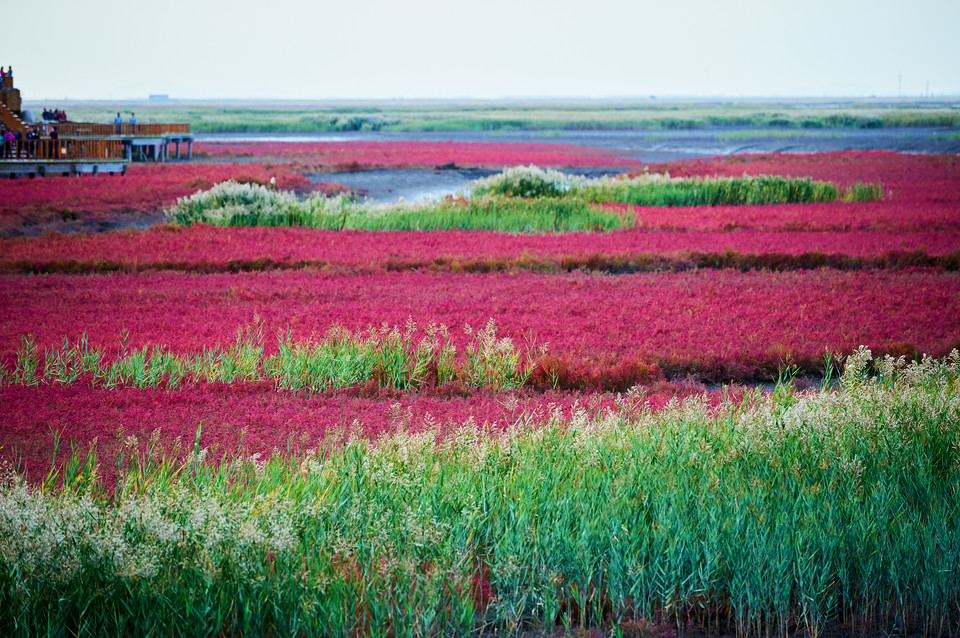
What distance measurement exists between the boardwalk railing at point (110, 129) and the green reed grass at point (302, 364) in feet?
125

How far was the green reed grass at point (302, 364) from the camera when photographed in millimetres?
9828

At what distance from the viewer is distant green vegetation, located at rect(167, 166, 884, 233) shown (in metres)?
24.6

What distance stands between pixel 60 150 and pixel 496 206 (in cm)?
2258

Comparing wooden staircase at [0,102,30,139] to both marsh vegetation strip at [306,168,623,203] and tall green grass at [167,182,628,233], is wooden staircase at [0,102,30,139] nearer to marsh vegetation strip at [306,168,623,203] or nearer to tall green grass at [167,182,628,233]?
marsh vegetation strip at [306,168,623,203]

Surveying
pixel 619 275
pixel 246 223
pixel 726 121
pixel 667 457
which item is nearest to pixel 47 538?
pixel 667 457

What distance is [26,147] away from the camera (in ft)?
123

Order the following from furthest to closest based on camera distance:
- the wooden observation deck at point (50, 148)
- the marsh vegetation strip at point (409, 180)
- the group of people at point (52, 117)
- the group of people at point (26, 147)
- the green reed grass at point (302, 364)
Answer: the group of people at point (52, 117) → the marsh vegetation strip at point (409, 180) → the group of people at point (26, 147) → the wooden observation deck at point (50, 148) → the green reed grass at point (302, 364)

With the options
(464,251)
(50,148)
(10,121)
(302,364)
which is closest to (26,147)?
(50,148)

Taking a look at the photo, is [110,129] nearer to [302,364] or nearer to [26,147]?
[26,147]

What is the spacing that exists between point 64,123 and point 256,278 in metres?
36.3

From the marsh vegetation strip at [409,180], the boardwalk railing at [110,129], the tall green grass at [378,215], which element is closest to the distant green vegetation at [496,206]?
the tall green grass at [378,215]

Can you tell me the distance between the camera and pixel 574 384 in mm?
10289

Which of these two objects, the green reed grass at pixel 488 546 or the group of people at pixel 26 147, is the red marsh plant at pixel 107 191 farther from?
the green reed grass at pixel 488 546

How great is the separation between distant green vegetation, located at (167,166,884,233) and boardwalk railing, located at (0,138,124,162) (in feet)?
49.9
